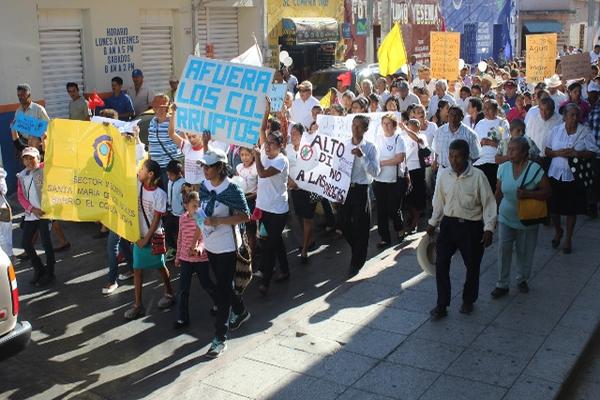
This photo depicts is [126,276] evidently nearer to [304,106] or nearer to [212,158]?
[212,158]

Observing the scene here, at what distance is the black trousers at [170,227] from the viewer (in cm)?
898

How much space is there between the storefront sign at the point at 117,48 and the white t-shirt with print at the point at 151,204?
8709 mm

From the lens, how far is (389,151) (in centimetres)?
952

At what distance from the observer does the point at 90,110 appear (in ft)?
44.4

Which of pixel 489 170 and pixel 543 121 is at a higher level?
pixel 543 121

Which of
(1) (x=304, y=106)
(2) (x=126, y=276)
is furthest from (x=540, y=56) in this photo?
(2) (x=126, y=276)

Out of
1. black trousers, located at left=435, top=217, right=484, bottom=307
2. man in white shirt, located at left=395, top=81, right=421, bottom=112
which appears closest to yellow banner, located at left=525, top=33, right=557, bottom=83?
man in white shirt, located at left=395, top=81, right=421, bottom=112

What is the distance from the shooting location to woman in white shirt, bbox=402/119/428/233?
10.1 meters

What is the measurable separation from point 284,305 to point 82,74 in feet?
30.2

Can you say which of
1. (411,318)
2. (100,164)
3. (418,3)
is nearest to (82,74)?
(100,164)

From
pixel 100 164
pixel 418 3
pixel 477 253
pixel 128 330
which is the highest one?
pixel 418 3

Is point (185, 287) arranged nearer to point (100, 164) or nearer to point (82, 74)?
point (100, 164)

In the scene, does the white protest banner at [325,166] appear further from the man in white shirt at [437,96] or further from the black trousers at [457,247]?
the man in white shirt at [437,96]

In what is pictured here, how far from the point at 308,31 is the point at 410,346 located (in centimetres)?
1802
